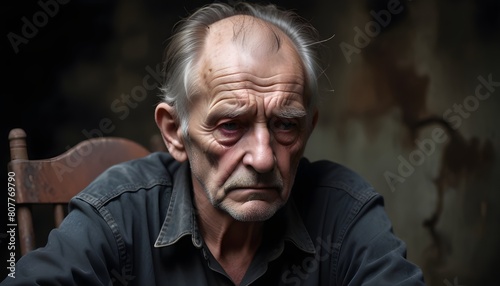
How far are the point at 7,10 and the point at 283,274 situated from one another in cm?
190

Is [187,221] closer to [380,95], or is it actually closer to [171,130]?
[171,130]

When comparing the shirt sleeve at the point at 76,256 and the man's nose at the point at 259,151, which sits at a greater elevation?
the man's nose at the point at 259,151

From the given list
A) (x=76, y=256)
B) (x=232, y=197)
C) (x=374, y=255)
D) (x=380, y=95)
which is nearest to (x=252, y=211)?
(x=232, y=197)

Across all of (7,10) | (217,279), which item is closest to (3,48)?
(7,10)

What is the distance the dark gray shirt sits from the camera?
1.77 metres

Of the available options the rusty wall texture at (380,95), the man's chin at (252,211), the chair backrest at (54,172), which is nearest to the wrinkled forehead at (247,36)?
the man's chin at (252,211)

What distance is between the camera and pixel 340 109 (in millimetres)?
3178

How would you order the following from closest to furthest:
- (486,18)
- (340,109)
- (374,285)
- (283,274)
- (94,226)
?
(374,285) < (94,226) < (283,274) < (486,18) < (340,109)

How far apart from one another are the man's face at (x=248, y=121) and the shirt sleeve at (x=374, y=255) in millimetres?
242

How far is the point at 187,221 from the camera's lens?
1.92m

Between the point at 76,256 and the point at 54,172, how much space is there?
0.62 metres

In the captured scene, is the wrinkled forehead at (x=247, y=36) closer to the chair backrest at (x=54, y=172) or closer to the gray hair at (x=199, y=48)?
the gray hair at (x=199, y=48)

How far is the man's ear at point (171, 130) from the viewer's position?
1.99 m

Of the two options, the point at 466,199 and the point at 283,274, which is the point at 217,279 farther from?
the point at 466,199
